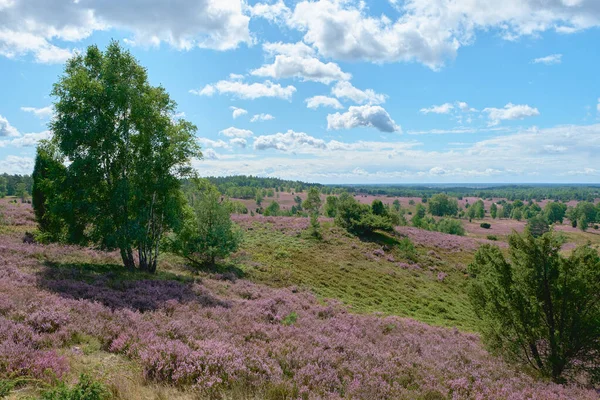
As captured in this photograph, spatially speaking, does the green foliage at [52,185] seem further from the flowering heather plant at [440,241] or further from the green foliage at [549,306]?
the flowering heather plant at [440,241]

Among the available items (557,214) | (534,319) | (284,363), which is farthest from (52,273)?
(557,214)

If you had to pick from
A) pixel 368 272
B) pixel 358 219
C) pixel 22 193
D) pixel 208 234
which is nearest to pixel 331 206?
pixel 358 219

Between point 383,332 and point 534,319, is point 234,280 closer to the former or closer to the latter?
point 383,332

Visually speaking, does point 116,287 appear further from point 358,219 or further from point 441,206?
point 441,206

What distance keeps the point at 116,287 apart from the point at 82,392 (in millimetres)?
9922

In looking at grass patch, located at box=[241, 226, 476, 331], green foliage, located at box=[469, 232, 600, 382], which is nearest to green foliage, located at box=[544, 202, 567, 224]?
grass patch, located at box=[241, 226, 476, 331]

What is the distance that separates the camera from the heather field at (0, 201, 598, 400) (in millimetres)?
7074

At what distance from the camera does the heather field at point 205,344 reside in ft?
23.2

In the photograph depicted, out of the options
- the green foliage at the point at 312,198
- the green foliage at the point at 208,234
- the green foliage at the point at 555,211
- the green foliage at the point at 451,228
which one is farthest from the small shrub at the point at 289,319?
the green foliage at the point at 555,211

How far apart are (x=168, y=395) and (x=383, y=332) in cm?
1140

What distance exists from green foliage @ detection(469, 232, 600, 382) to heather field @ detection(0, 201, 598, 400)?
119cm

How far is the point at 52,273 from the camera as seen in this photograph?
14375 mm

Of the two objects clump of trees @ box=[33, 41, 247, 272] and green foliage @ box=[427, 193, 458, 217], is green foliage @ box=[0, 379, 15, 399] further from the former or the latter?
green foliage @ box=[427, 193, 458, 217]

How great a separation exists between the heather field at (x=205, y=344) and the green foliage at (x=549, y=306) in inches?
46.7
